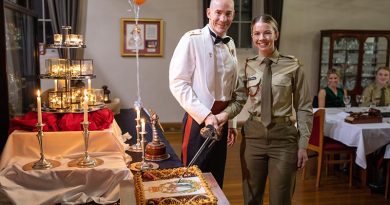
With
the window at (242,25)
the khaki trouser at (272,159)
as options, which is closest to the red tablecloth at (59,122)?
the khaki trouser at (272,159)

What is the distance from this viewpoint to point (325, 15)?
650cm

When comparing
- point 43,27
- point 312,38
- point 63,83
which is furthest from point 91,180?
point 312,38

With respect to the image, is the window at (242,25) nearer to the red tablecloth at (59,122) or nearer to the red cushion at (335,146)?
the red cushion at (335,146)

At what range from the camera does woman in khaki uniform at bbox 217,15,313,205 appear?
201cm

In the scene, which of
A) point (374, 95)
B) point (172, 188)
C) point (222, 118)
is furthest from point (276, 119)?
point (374, 95)

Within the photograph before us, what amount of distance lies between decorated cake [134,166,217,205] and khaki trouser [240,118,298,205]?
21.2 inches

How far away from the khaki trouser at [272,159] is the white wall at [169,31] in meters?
4.14

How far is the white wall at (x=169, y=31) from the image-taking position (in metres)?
5.84

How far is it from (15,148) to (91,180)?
553mm

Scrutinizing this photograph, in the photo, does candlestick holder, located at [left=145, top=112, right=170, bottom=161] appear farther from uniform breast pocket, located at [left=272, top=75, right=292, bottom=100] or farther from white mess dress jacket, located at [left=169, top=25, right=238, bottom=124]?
uniform breast pocket, located at [left=272, top=75, right=292, bottom=100]

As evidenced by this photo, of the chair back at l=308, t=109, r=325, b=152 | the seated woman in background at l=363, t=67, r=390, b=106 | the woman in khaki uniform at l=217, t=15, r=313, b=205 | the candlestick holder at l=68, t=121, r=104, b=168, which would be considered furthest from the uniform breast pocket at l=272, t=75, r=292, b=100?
the seated woman in background at l=363, t=67, r=390, b=106

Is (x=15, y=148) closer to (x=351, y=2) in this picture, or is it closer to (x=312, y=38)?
(x=312, y=38)

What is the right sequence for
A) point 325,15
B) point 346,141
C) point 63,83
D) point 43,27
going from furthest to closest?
point 325,15, point 43,27, point 346,141, point 63,83

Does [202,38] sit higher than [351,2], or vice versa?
[351,2]
